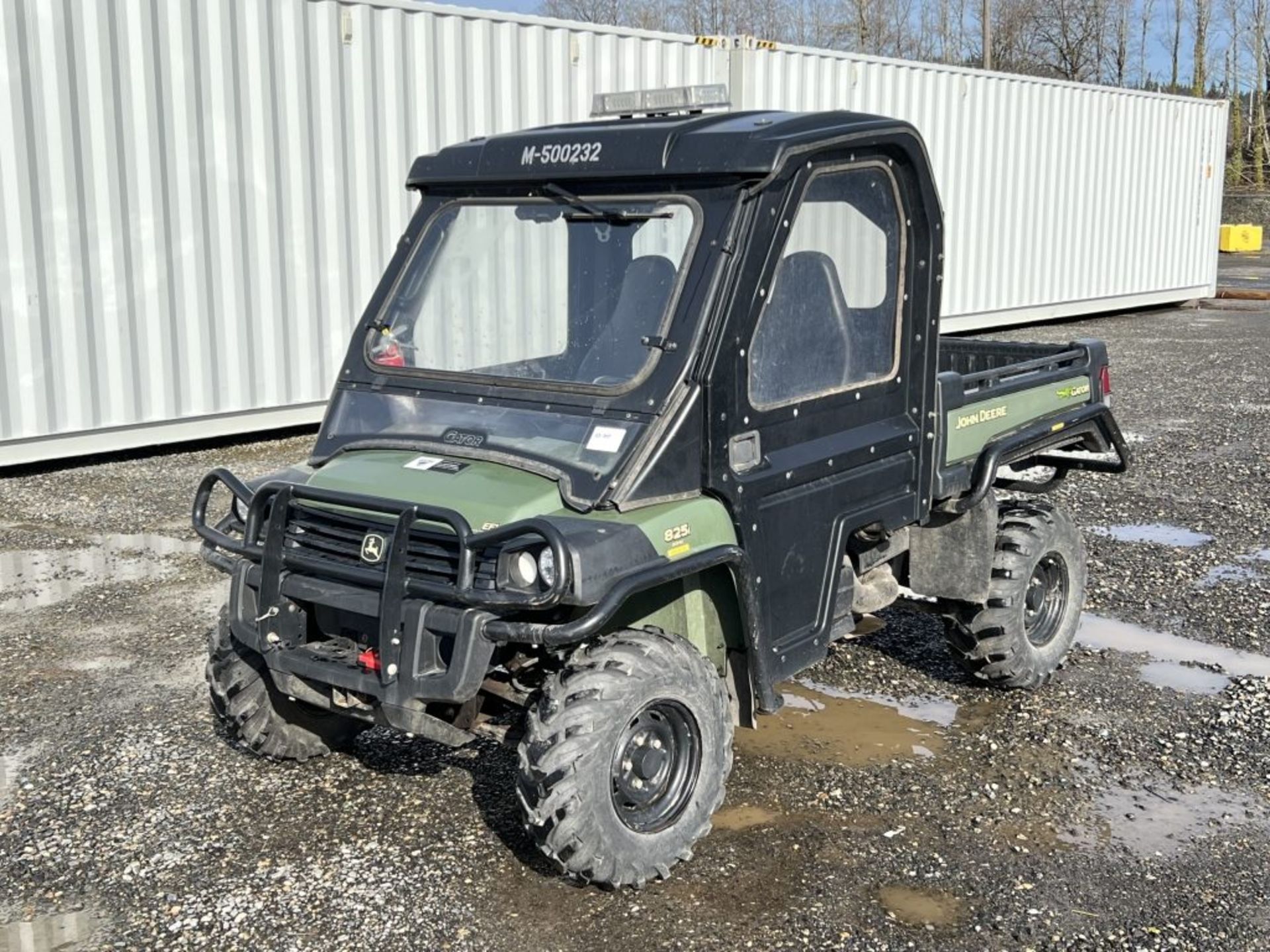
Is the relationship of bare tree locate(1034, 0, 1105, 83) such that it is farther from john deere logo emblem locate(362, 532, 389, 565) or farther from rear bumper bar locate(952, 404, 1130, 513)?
john deere logo emblem locate(362, 532, 389, 565)

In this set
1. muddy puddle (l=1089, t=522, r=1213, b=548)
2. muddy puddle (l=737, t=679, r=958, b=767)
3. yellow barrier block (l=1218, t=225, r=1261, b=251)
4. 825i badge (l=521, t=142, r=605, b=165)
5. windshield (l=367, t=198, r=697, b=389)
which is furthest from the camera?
yellow barrier block (l=1218, t=225, r=1261, b=251)

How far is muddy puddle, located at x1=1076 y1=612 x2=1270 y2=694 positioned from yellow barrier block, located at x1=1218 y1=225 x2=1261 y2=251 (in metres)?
31.8

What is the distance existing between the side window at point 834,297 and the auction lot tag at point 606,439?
1.49 ft

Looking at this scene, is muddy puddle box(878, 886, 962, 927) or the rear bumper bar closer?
muddy puddle box(878, 886, 962, 927)

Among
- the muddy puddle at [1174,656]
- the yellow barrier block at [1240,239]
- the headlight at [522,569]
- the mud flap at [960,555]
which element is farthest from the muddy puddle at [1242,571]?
the yellow barrier block at [1240,239]

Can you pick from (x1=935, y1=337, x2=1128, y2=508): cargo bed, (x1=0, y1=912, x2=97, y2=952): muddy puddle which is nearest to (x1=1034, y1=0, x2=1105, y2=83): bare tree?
(x1=935, y1=337, x2=1128, y2=508): cargo bed

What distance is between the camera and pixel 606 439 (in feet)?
13.0

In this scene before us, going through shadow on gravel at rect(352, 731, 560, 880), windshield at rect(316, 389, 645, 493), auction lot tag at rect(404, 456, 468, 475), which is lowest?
shadow on gravel at rect(352, 731, 560, 880)

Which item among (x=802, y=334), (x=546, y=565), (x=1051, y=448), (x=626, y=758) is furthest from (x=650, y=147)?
(x=1051, y=448)

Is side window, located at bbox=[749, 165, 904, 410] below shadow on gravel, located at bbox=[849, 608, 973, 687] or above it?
above

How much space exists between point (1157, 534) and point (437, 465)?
5.31 m

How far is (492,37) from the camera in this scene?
39.0 ft

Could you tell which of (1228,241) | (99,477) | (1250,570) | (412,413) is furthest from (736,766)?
(1228,241)

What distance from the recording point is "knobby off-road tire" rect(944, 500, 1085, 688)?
213 inches
